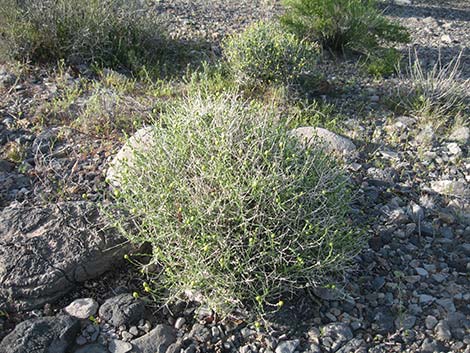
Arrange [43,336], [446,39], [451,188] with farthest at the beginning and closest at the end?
1. [446,39]
2. [451,188]
3. [43,336]

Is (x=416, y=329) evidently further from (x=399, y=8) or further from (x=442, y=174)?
(x=399, y=8)

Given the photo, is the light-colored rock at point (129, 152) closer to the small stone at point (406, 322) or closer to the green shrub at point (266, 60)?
the green shrub at point (266, 60)

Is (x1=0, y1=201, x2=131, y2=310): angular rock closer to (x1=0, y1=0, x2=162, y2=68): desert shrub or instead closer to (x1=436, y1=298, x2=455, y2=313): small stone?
(x1=436, y1=298, x2=455, y2=313): small stone

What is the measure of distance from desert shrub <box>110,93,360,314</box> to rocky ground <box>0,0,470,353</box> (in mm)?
176

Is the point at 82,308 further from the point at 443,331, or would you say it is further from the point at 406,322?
the point at 443,331

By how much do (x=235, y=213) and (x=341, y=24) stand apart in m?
3.90

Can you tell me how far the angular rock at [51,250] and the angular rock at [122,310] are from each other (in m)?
0.25

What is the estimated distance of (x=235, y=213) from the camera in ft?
8.99

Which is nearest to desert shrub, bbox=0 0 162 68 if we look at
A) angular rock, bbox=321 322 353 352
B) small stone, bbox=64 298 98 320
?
small stone, bbox=64 298 98 320

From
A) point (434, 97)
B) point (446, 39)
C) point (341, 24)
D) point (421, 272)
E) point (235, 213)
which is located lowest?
point (446, 39)

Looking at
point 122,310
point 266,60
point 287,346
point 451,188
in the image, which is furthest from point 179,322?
point 266,60

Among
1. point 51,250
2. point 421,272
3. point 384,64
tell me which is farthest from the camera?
point 384,64

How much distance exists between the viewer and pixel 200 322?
2.77 metres

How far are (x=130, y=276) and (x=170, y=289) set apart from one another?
0.31 metres
